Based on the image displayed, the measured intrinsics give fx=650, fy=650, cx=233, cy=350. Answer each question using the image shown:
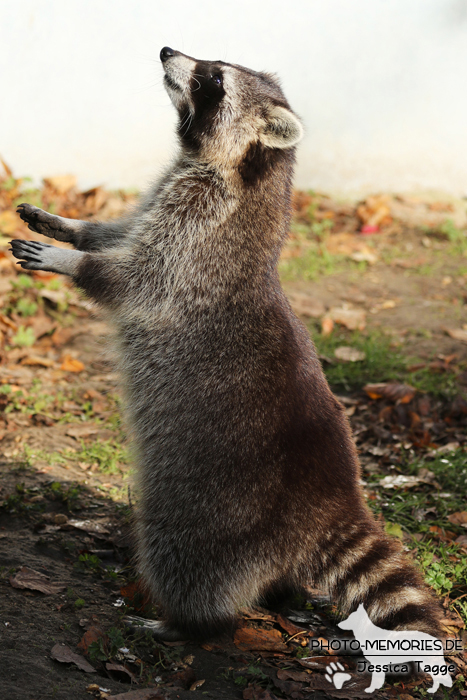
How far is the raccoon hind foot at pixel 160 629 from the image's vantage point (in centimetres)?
286

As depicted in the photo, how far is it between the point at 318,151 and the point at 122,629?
668 cm

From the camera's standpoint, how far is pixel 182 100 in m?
3.38

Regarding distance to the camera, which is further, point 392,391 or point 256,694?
point 392,391

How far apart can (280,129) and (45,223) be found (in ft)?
4.27

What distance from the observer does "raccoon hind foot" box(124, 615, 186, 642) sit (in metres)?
2.86

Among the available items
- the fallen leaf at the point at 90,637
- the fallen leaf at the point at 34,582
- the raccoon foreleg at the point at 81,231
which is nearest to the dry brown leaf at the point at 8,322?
the raccoon foreleg at the point at 81,231

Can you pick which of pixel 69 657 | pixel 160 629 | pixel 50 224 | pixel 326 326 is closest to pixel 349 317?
pixel 326 326

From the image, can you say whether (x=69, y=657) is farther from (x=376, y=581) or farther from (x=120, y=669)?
(x=376, y=581)

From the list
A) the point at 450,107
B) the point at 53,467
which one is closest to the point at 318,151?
the point at 450,107

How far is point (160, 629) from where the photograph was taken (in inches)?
114

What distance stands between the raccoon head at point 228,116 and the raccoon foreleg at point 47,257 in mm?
848

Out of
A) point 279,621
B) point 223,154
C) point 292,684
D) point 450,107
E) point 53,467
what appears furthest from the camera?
point 450,107

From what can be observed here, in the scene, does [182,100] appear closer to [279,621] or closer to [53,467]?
[53,467]

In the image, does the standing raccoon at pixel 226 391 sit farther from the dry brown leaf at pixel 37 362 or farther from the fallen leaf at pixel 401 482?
the dry brown leaf at pixel 37 362
